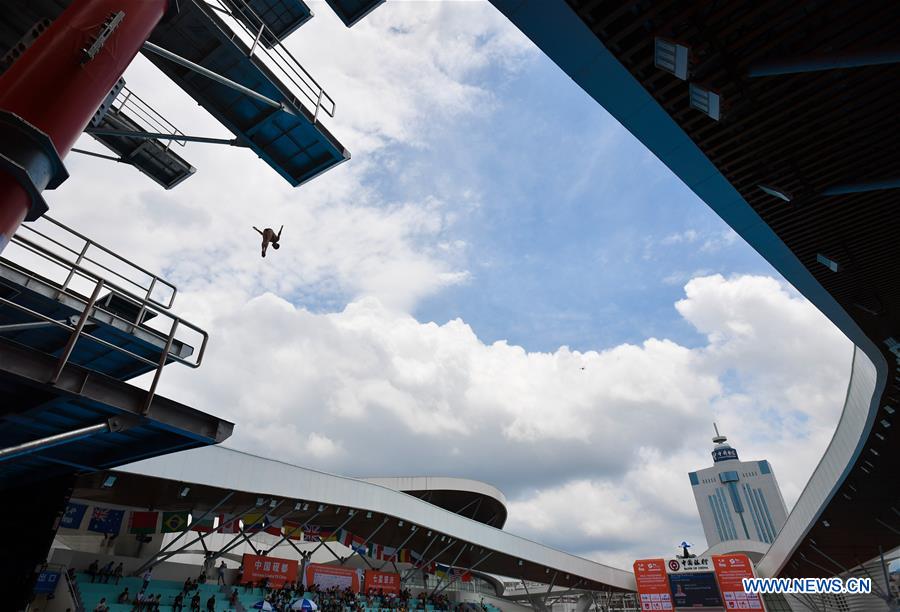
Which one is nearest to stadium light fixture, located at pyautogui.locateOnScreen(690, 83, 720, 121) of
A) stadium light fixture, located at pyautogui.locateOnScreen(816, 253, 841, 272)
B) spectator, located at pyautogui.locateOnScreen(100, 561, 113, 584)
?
stadium light fixture, located at pyautogui.locateOnScreen(816, 253, 841, 272)

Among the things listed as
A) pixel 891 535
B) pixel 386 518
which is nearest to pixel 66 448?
pixel 386 518

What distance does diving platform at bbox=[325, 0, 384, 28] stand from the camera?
14484mm

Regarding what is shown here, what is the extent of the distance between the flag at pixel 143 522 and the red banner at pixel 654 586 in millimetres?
43083

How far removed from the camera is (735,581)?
4381 cm

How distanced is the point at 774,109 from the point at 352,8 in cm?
1187

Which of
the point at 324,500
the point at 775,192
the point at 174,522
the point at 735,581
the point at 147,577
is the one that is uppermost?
the point at 775,192

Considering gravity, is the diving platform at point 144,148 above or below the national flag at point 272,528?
above

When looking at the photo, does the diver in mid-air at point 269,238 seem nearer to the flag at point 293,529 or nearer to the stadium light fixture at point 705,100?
the stadium light fixture at point 705,100

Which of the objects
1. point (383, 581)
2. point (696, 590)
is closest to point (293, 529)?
point (383, 581)

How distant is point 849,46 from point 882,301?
9.35 meters

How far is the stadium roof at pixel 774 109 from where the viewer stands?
698 centimetres

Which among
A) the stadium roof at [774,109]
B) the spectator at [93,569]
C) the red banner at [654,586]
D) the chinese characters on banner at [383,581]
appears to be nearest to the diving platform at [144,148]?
the stadium roof at [774,109]

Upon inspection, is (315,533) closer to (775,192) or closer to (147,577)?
(147,577)

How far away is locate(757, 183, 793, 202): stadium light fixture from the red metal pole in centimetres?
1107
